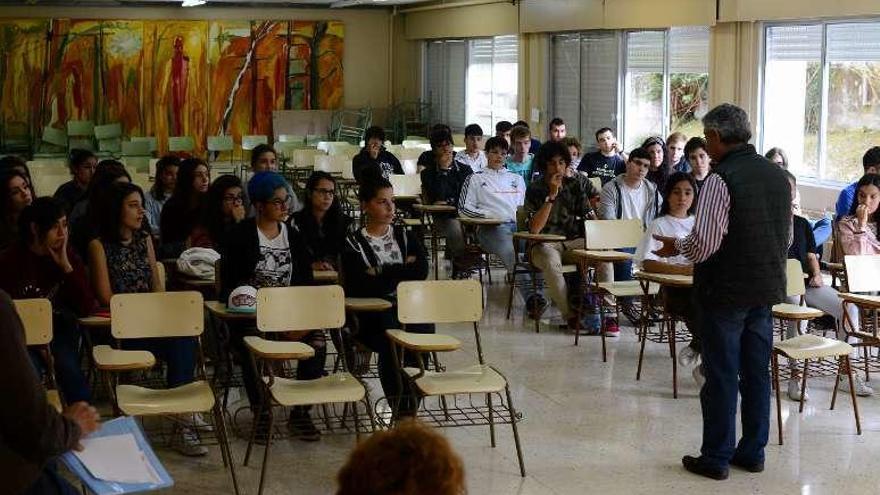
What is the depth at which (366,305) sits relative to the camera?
6531mm

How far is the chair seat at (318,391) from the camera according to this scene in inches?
219

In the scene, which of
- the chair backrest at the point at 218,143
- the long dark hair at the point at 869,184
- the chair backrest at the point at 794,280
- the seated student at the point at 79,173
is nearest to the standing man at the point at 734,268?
the chair backrest at the point at 794,280

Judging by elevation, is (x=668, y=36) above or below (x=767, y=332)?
above

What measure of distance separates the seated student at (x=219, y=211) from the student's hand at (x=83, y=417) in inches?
180

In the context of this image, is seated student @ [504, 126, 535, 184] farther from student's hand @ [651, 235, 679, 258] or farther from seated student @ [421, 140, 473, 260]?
student's hand @ [651, 235, 679, 258]

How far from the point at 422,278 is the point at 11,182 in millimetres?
2900

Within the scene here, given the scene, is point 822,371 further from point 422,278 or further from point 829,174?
point 829,174

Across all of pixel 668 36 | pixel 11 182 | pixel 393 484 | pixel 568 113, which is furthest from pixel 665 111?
pixel 393 484

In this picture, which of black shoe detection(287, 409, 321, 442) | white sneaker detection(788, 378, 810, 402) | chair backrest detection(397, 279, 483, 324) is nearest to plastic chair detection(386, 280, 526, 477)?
chair backrest detection(397, 279, 483, 324)

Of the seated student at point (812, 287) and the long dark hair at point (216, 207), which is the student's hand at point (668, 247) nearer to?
the seated student at point (812, 287)

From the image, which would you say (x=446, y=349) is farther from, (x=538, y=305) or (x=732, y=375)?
(x=538, y=305)

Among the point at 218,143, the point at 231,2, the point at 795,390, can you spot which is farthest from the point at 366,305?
the point at 231,2

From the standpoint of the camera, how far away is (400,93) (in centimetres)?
2220

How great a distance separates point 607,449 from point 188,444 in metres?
2.05
